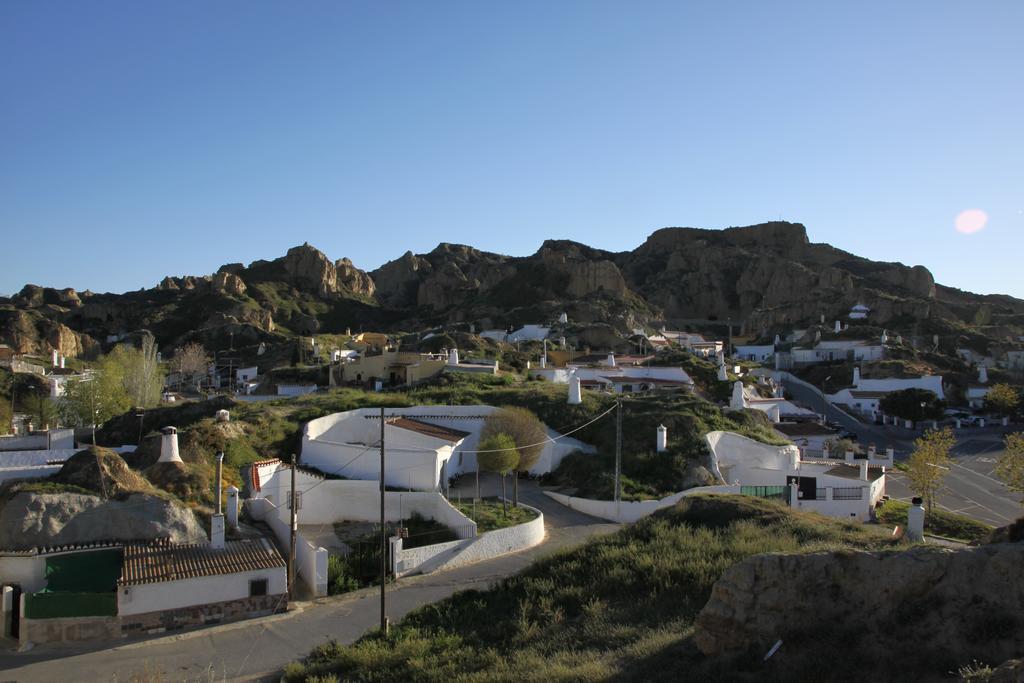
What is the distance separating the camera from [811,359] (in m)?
64.6

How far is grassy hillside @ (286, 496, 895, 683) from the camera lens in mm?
7605

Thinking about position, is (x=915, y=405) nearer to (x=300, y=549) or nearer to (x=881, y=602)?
(x=300, y=549)

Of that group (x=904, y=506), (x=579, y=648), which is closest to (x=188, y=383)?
(x=904, y=506)

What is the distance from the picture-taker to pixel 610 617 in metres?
9.71

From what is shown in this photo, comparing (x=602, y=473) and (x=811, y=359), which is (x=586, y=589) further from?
(x=811, y=359)

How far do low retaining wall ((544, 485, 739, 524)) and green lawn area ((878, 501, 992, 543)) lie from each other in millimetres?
5080

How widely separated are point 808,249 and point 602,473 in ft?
364

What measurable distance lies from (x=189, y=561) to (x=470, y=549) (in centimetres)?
618

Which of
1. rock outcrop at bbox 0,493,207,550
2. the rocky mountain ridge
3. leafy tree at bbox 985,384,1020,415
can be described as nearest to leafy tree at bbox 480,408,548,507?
rock outcrop at bbox 0,493,207,550

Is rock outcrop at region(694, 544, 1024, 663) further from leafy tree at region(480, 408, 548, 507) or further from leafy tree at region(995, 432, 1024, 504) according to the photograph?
leafy tree at region(995, 432, 1024, 504)

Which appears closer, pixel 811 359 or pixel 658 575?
pixel 658 575

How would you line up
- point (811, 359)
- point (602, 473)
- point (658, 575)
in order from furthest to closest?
point (811, 359), point (602, 473), point (658, 575)

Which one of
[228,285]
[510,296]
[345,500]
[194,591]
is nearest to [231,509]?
[194,591]

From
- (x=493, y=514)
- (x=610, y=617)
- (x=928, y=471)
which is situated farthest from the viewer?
(x=928, y=471)
